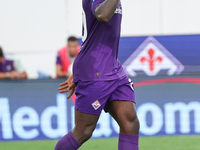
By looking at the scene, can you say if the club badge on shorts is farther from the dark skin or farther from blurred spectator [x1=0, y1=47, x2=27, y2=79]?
blurred spectator [x1=0, y1=47, x2=27, y2=79]

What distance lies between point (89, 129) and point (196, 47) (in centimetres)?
494

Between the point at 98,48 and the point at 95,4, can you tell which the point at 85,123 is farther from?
the point at 95,4

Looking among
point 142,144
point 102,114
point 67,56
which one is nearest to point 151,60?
point 67,56

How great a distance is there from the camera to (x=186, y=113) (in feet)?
21.4

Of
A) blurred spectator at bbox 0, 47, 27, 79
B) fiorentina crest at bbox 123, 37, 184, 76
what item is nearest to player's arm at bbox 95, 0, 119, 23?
blurred spectator at bbox 0, 47, 27, 79

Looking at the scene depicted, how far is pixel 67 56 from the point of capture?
780 centimetres

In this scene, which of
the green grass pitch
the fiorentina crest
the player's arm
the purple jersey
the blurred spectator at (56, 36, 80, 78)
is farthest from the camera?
the fiorentina crest

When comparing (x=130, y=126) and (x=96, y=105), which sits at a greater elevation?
(x=96, y=105)

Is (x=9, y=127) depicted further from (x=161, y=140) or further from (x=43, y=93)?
(x=161, y=140)

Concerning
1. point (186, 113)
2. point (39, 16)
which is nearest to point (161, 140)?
point (186, 113)

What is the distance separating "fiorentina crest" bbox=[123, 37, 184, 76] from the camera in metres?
7.99

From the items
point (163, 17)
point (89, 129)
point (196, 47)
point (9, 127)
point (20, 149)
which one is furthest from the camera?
point (163, 17)

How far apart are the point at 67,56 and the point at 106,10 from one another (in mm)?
4556

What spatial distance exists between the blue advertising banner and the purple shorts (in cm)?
279
